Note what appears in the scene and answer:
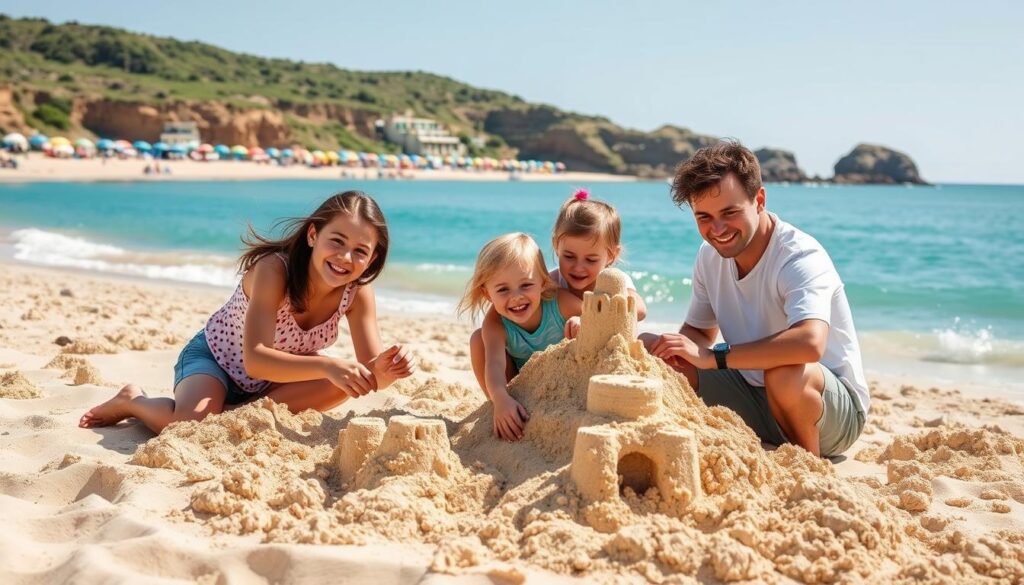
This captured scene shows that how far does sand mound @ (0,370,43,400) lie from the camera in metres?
4.16

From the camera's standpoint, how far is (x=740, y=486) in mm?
2688

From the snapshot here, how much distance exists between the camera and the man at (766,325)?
11.1 feet

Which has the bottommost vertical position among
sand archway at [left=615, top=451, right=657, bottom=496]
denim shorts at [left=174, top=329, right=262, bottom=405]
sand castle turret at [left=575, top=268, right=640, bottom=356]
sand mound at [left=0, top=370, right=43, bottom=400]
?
sand mound at [left=0, top=370, right=43, bottom=400]

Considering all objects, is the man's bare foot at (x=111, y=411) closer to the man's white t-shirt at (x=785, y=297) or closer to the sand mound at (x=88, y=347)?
the sand mound at (x=88, y=347)

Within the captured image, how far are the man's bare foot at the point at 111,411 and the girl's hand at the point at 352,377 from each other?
1.01 metres

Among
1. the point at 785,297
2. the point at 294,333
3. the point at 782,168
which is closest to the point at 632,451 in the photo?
the point at 785,297

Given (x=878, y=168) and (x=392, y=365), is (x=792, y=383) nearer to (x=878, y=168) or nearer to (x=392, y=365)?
(x=392, y=365)

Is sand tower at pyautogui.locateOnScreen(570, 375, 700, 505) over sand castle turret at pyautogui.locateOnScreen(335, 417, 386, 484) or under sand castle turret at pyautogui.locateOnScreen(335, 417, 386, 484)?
over

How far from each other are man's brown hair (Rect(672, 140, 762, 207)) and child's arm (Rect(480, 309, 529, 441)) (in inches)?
37.6

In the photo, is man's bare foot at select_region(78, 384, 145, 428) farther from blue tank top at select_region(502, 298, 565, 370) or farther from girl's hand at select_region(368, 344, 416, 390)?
blue tank top at select_region(502, 298, 565, 370)

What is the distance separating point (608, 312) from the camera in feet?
9.58

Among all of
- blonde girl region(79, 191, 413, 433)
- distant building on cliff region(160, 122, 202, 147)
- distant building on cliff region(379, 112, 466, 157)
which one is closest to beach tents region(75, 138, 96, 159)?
distant building on cliff region(160, 122, 202, 147)

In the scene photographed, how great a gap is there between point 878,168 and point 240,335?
10952 cm

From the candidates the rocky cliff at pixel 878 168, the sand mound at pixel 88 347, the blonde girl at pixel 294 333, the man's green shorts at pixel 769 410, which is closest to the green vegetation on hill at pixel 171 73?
the rocky cliff at pixel 878 168
